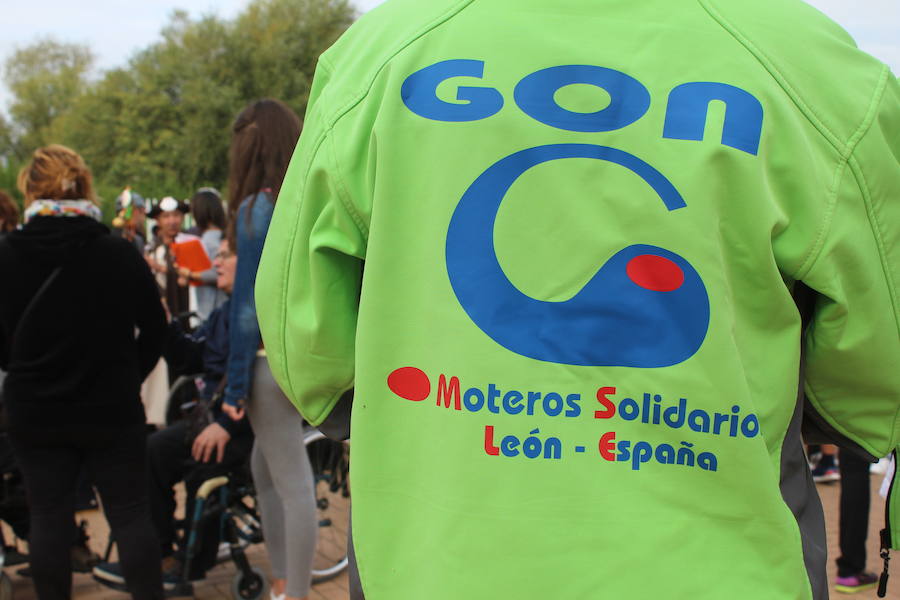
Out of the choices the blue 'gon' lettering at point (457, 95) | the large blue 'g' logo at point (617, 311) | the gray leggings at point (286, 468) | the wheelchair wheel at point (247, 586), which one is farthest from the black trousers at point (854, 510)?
the blue 'gon' lettering at point (457, 95)

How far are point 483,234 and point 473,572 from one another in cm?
47

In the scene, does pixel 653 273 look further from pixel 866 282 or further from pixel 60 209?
pixel 60 209

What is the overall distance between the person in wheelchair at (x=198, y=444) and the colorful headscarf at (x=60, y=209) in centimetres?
54

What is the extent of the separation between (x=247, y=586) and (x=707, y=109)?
356 cm

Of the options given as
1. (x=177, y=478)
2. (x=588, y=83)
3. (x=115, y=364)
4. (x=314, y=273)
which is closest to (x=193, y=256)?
(x=177, y=478)

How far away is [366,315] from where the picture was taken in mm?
1324

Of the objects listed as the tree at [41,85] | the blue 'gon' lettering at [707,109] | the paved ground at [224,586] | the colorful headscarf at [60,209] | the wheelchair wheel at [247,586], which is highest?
the tree at [41,85]

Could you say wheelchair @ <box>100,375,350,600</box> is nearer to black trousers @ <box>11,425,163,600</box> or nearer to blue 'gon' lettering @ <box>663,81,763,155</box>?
black trousers @ <box>11,425,163,600</box>

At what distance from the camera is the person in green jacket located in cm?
122

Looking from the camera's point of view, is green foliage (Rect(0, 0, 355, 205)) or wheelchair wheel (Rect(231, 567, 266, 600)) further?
green foliage (Rect(0, 0, 355, 205))

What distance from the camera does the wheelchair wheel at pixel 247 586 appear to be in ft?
13.5

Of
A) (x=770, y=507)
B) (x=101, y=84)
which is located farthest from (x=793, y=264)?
(x=101, y=84)

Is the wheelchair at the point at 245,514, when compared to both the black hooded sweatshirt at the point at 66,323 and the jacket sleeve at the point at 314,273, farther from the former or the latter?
the jacket sleeve at the point at 314,273

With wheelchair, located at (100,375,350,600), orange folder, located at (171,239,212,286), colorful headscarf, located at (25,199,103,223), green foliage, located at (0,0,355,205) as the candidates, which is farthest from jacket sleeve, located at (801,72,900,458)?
green foliage, located at (0,0,355,205)
